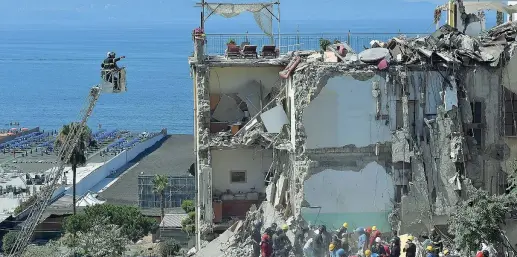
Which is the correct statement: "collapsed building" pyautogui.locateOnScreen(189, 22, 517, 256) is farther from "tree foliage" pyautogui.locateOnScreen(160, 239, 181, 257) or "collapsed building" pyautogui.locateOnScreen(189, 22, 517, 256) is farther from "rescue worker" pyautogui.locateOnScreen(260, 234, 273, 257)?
"tree foliage" pyautogui.locateOnScreen(160, 239, 181, 257)

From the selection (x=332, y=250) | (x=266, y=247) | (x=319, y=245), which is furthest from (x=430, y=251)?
(x=266, y=247)

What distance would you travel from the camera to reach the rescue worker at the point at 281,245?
2867 cm

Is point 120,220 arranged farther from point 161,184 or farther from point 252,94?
point 252,94

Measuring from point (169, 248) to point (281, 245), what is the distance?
26.9 metres

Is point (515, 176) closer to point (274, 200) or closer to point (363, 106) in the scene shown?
point (363, 106)

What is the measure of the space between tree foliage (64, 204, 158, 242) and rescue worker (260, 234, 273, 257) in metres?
28.7

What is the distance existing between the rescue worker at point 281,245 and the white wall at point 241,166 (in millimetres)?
7570

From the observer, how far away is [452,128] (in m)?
A: 31.2

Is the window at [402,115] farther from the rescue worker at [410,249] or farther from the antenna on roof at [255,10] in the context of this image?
the antenna on roof at [255,10]

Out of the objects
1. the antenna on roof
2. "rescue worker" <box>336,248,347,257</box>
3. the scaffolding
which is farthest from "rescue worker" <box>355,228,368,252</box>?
the scaffolding

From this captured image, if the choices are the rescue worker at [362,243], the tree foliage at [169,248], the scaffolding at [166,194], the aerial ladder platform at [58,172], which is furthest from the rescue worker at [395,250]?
the scaffolding at [166,194]

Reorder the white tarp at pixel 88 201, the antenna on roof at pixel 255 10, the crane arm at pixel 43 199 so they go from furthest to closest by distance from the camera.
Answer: the white tarp at pixel 88 201 < the antenna on roof at pixel 255 10 < the crane arm at pixel 43 199

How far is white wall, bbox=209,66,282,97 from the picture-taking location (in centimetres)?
3603

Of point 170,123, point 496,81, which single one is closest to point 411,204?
point 496,81
